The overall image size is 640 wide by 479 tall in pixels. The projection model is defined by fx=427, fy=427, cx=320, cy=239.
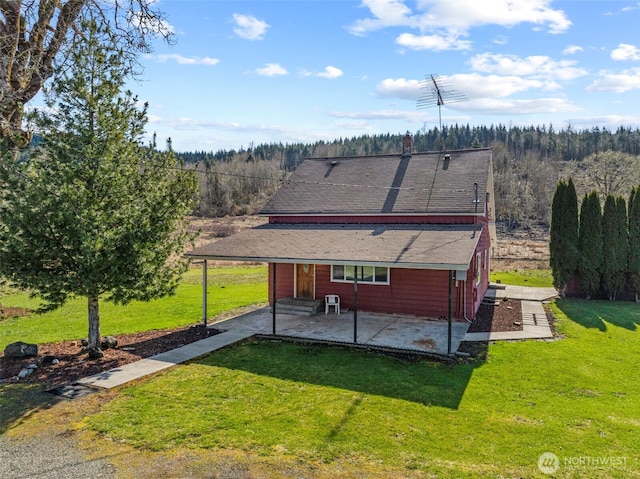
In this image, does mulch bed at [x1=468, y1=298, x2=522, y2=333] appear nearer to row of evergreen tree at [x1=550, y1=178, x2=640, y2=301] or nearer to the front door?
row of evergreen tree at [x1=550, y1=178, x2=640, y2=301]

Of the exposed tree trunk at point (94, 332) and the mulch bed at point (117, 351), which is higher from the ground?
the exposed tree trunk at point (94, 332)

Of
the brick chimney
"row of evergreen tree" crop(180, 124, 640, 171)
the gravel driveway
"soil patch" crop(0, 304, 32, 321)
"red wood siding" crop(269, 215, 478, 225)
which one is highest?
"row of evergreen tree" crop(180, 124, 640, 171)

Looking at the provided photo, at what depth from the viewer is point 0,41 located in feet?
23.4

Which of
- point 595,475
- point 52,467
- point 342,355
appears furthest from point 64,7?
point 595,475

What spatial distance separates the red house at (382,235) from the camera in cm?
1242

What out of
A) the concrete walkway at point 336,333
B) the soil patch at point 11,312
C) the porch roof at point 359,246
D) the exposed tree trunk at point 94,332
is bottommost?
the soil patch at point 11,312

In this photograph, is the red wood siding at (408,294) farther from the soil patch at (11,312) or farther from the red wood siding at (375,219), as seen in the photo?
the soil patch at (11,312)

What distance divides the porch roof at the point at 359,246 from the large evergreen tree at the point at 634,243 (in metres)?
8.86

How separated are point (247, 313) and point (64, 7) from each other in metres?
10.4

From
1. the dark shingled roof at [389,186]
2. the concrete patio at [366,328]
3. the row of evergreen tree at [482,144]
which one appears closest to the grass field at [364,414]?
the concrete patio at [366,328]

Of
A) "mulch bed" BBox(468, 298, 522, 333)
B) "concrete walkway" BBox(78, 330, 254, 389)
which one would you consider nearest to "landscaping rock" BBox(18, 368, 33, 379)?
"concrete walkway" BBox(78, 330, 254, 389)

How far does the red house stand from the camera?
12.4 meters

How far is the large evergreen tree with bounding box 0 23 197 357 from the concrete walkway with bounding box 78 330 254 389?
1318 millimetres

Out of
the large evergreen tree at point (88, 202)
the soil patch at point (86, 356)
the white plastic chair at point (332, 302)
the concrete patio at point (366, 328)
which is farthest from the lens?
the white plastic chair at point (332, 302)
